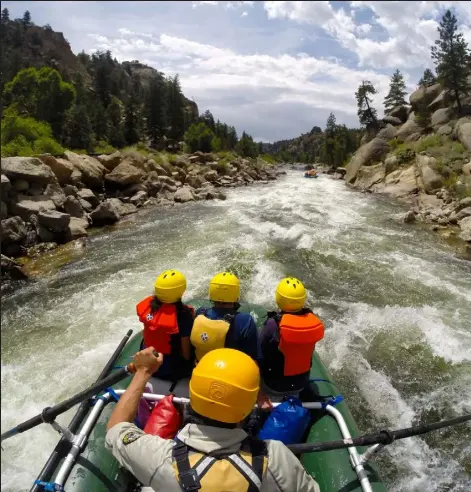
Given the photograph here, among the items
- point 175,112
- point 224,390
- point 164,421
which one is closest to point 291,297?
point 164,421

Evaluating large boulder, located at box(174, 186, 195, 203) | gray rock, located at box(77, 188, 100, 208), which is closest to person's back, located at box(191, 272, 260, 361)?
gray rock, located at box(77, 188, 100, 208)

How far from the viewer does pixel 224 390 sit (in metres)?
2.15

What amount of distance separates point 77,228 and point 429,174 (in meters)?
20.0

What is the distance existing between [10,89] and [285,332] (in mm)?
49598

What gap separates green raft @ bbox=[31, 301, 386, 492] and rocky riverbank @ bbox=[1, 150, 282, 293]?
23.5 ft

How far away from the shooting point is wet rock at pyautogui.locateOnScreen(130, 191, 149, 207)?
2103cm

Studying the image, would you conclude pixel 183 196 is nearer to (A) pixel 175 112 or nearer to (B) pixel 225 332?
(B) pixel 225 332

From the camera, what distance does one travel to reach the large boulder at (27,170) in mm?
13984

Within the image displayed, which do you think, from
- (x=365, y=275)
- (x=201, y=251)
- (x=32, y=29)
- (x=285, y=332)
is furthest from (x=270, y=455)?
(x=32, y=29)

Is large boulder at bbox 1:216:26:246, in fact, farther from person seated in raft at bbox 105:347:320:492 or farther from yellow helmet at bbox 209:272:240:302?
person seated in raft at bbox 105:347:320:492

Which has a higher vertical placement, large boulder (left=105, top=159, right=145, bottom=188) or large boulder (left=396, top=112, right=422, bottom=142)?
large boulder (left=396, top=112, right=422, bottom=142)

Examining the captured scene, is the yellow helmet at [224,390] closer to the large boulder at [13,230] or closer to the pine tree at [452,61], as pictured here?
the large boulder at [13,230]

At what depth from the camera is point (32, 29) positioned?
9069 centimetres

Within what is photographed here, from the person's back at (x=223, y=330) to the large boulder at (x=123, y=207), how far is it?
15286 millimetres
